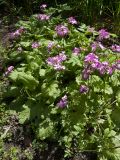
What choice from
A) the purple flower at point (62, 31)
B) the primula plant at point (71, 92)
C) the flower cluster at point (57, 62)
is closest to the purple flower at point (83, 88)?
the primula plant at point (71, 92)

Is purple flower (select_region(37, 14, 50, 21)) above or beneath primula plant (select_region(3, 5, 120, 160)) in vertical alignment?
above

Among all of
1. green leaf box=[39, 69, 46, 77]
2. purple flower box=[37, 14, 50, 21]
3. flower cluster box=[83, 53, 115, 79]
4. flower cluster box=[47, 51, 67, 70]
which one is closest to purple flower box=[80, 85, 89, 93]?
flower cluster box=[83, 53, 115, 79]

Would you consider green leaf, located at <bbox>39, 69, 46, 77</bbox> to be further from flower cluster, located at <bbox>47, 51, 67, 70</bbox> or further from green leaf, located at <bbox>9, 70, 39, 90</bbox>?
flower cluster, located at <bbox>47, 51, 67, 70</bbox>

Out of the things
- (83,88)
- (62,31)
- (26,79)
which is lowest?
(26,79)

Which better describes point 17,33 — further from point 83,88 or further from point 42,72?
point 83,88

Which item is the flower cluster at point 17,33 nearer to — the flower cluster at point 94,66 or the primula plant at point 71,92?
the primula plant at point 71,92

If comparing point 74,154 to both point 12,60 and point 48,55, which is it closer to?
point 48,55

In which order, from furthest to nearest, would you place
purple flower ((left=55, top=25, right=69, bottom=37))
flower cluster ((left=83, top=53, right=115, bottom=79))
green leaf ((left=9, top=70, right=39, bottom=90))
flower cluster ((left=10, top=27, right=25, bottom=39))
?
flower cluster ((left=10, top=27, right=25, bottom=39))
purple flower ((left=55, top=25, right=69, bottom=37))
green leaf ((left=9, top=70, right=39, bottom=90))
flower cluster ((left=83, top=53, right=115, bottom=79))

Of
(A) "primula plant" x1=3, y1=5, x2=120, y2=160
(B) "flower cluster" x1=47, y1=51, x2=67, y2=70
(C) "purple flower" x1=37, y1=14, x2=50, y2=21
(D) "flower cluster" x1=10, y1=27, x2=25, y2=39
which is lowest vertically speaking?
(A) "primula plant" x1=3, y1=5, x2=120, y2=160

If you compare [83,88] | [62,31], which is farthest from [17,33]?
[83,88]
